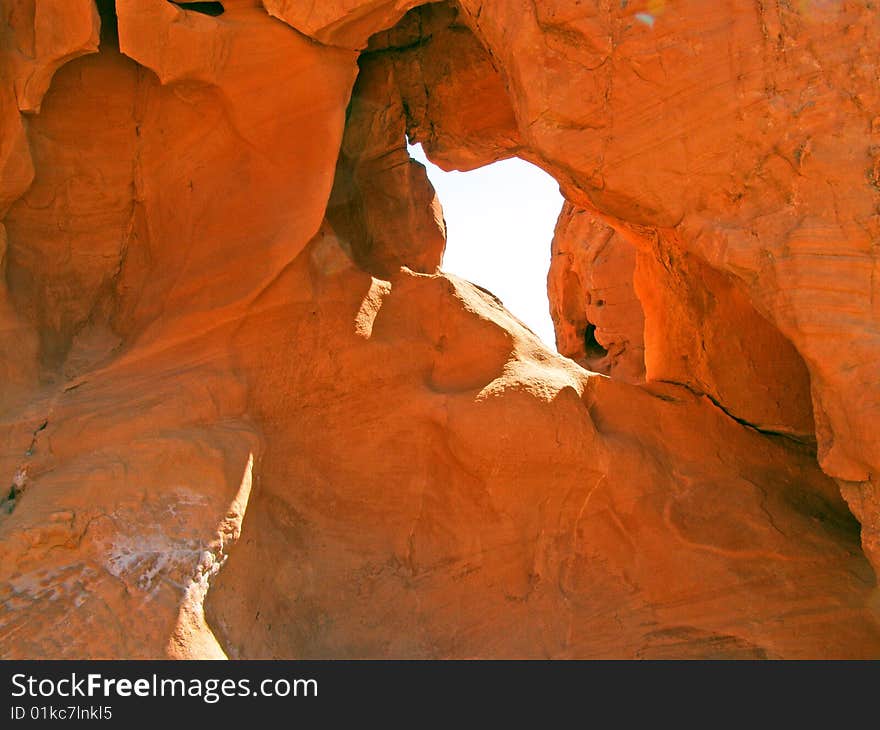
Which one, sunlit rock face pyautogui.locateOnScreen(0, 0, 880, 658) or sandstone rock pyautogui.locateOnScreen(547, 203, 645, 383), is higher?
sunlit rock face pyautogui.locateOnScreen(0, 0, 880, 658)

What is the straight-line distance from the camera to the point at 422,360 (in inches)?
156

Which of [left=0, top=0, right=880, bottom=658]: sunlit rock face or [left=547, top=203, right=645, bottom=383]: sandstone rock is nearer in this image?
[left=0, top=0, right=880, bottom=658]: sunlit rock face

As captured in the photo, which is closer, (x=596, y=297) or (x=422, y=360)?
(x=422, y=360)

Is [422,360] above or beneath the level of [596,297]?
above

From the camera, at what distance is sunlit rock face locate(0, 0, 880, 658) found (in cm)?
315

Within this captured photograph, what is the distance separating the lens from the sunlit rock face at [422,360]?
10.3 ft

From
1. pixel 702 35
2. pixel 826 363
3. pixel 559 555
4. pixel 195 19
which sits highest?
pixel 702 35

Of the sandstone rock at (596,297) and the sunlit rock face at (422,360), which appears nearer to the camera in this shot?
the sunlit rock face at (422,360)

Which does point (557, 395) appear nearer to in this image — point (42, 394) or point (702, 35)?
point (702, 35)

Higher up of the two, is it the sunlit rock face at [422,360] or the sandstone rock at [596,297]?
the sunlit rock face at [422,360]

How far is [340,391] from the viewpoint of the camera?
380cm
